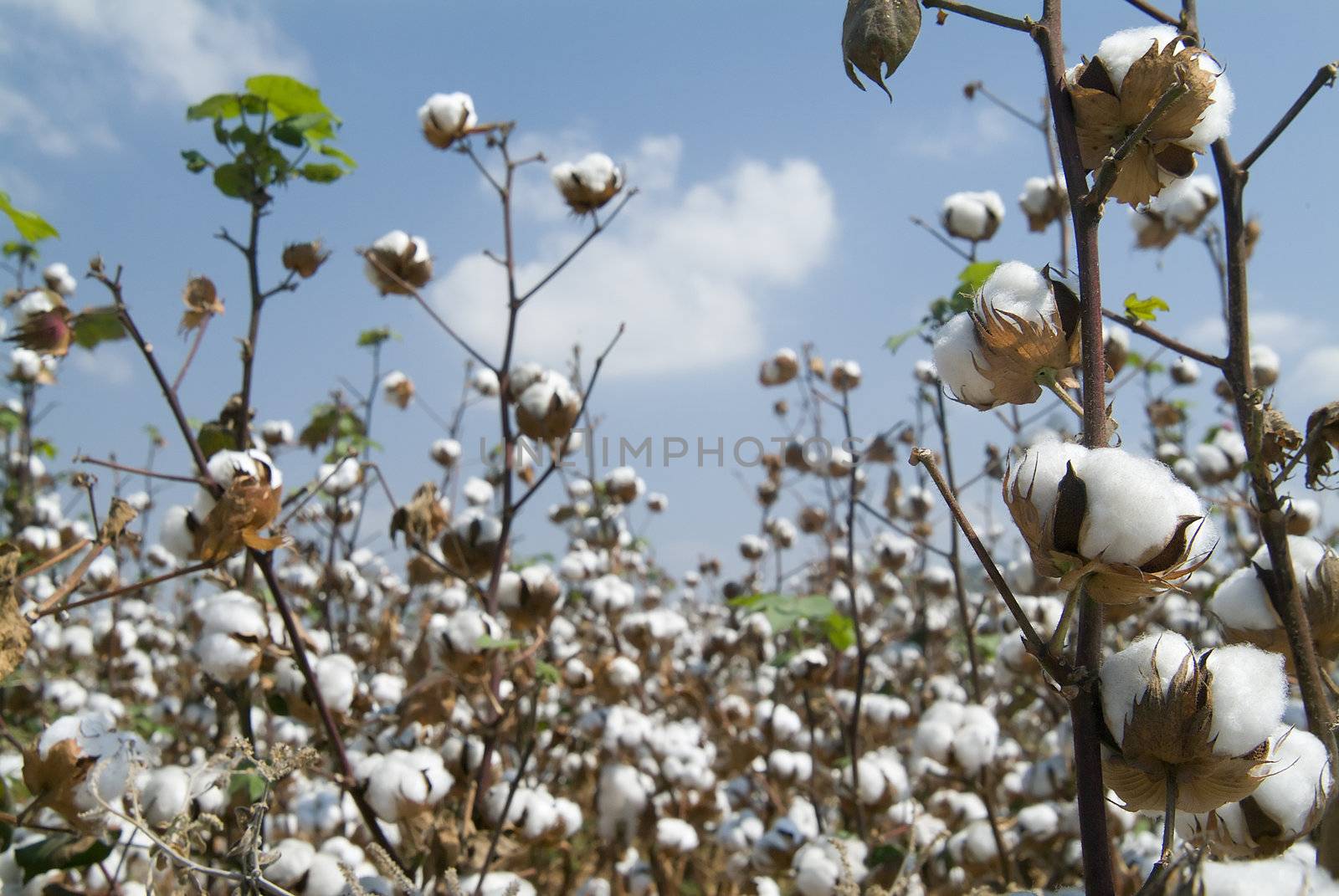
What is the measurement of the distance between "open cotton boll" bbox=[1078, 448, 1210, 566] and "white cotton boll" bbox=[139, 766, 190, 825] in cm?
125

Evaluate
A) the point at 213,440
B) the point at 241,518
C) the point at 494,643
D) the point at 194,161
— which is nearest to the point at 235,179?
the point at 194,161

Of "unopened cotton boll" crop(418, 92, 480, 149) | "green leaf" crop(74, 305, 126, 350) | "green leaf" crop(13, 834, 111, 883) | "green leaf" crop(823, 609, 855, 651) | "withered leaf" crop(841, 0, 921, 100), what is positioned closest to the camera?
"withered leaf" crop(841, 0, 921, 100)

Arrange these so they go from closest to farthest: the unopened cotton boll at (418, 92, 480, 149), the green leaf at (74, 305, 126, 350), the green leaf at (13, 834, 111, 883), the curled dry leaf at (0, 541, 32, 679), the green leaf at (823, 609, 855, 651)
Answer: the curled dry leaf at (0, 541, 32, 679), the green leaf at (13, 834, 111, 883), the green leaf at (74, 305, 126, 350), the unopened cotton boll at (418, 92, 480, 149), the green leaf at (823, 609, 855, 651)

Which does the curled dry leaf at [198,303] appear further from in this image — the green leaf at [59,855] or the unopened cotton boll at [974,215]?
the unopened cotton boll at [974,215]

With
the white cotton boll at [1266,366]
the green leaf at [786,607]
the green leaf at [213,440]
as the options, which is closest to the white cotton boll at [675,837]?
the green leaf at [786,607]

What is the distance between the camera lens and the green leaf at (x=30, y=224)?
53.1 inches

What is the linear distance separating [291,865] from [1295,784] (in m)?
1.37

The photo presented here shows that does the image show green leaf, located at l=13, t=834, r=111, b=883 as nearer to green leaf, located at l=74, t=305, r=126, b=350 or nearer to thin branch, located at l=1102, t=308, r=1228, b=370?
green leaf, located at l=74, t=305, r=126, b=350

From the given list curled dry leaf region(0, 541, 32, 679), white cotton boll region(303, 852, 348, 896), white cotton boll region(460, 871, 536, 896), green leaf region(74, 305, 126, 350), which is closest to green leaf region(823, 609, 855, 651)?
white cotton boll region(460, 871, 536, 896)

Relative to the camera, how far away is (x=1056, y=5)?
0.68 metres

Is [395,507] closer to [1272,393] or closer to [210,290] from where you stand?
[210,290]

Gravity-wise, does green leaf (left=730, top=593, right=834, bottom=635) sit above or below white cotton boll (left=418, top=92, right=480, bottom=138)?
below

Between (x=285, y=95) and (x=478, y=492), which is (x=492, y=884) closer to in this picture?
(x=285, y=95)

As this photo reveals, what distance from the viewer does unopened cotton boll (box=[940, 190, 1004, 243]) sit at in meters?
2.71
